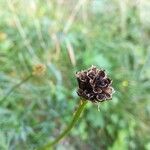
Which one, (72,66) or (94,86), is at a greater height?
(94,86)

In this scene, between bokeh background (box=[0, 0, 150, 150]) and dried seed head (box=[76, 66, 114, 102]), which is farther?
bokeh background (box=[0, 0, 150, 150])

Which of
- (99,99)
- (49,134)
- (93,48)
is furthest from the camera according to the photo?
(93,48)

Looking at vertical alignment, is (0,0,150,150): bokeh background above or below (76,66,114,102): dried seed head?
below

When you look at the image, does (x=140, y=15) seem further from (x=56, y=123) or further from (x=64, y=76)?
(x=56, y=123)

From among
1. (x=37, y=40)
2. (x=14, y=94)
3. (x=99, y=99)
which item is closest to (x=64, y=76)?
(x=37, y=40)

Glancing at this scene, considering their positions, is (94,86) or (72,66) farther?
(72,66)
